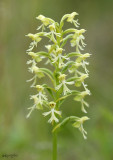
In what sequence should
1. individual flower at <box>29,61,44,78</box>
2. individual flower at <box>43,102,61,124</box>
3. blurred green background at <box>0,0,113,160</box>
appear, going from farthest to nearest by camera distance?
blurred green background at <box>0,0,113,160</box>, individual flower at <box>29,61,44,78</box>, individual flower at <box>43,102,61,124</box>

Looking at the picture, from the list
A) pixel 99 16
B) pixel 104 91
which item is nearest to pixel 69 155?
pixel 104 91

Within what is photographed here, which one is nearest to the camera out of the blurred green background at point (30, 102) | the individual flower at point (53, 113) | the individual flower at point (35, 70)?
the individual flower at point (53, 113)

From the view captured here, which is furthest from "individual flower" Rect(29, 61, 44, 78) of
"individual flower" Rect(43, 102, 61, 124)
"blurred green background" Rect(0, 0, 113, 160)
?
"blurred green background" Rect(0, 0, 113, 160)

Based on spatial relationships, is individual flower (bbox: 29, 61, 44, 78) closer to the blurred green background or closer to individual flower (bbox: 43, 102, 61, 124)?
individual flower (bbox: 43, 102, 61, 124)

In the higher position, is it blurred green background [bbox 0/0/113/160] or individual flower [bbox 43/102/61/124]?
blurred green background [bbox 0/0/113/160]

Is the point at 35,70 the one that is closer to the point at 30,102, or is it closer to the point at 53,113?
the point at 53,113

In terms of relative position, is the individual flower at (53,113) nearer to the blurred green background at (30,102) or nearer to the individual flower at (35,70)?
the individual flower at (35,70)

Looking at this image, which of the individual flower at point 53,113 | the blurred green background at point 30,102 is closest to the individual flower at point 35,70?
the individual flower at point 53,113

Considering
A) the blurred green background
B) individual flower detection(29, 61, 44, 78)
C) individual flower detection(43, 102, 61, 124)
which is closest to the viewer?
individual flower detection(43, 102, 61, 124)
